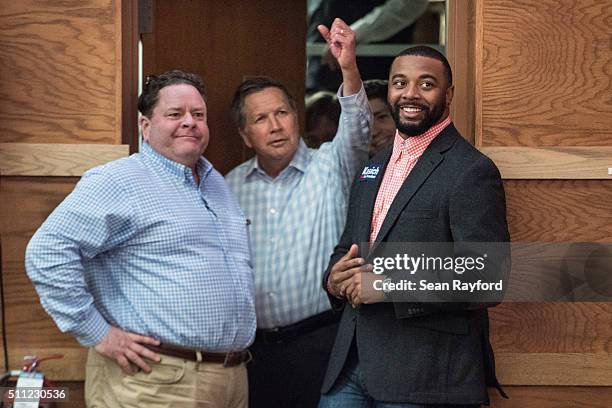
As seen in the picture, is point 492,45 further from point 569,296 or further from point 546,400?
point 546,400

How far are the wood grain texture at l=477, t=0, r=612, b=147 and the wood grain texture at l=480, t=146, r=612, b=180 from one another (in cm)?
4

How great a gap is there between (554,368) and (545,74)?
3.25ft

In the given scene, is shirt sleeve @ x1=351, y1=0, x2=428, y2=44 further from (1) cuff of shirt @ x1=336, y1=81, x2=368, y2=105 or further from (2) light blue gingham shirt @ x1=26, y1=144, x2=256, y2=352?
(2) light blue gingham shirt @ x1=26, y1=144, x2=256, y2=352

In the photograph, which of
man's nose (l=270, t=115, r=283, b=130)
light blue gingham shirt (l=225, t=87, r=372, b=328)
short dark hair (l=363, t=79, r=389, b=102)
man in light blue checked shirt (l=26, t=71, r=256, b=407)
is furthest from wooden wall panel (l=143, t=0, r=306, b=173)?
man in light blue checked shirt (l=26, t=71, r=256, b=407)

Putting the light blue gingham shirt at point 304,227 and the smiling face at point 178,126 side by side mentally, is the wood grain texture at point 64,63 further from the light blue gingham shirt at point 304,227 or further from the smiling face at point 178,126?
the light blue gingham shirt at point 304,227

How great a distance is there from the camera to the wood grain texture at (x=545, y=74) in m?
3.43

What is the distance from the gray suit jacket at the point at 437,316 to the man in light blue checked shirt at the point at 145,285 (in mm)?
445

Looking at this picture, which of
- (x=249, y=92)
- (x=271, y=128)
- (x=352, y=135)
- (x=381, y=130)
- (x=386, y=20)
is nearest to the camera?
(x=352, y=135)

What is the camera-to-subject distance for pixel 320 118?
16.1 feet

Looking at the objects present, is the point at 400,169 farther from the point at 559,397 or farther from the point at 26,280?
the point at 26,280

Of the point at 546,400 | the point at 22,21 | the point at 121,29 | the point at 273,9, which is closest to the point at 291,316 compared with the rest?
the point at 546,400

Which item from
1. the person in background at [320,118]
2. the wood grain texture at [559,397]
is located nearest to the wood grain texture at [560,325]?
the wood grain texture at [559,397]

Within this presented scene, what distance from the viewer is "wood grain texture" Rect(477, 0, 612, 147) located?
343 cm

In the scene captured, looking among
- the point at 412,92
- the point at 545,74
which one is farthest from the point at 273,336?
the point at 545,74
